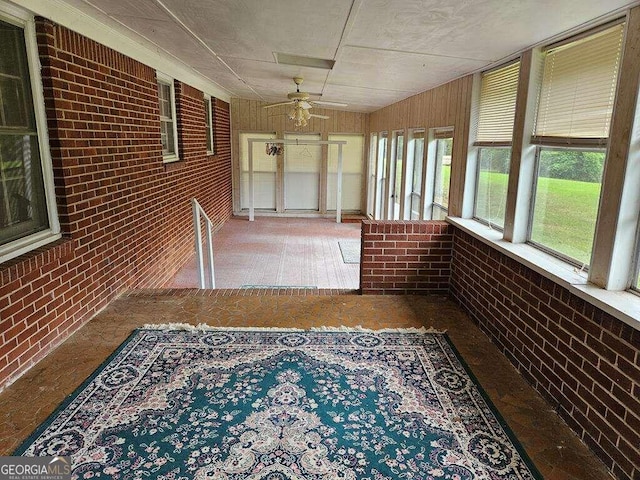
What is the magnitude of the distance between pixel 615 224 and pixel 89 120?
3.48 meters

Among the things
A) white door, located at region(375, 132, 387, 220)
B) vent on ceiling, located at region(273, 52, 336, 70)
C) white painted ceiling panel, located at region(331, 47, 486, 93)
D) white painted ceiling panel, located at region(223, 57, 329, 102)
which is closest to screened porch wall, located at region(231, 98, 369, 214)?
white door, located at region(375, 132, 387, 220)

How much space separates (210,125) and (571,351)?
285 inches

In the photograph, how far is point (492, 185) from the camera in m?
3.61

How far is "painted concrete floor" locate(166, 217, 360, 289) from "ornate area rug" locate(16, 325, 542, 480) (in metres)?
2.53

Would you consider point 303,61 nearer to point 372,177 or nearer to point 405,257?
point 405,257

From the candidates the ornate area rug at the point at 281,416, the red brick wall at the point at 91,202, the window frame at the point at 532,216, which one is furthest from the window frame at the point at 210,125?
the window frame at the point at 532,216

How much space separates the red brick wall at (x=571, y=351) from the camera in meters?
1.81

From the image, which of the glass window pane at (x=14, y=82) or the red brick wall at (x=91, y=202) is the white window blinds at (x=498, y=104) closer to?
the red brick wall at (x=91, y=202)

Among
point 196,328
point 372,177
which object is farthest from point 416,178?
point 196,328

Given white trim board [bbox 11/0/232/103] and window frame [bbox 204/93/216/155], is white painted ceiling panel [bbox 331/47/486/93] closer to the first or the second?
white trim board [bbox 11/0/232/103]

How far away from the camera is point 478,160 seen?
386cm

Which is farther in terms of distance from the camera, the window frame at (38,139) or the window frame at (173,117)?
the window frame at (173,117)

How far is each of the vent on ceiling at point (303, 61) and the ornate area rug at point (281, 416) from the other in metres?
2.85

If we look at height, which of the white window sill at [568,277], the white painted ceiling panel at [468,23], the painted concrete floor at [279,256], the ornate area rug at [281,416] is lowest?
the painted concrete floor at [279,256]
